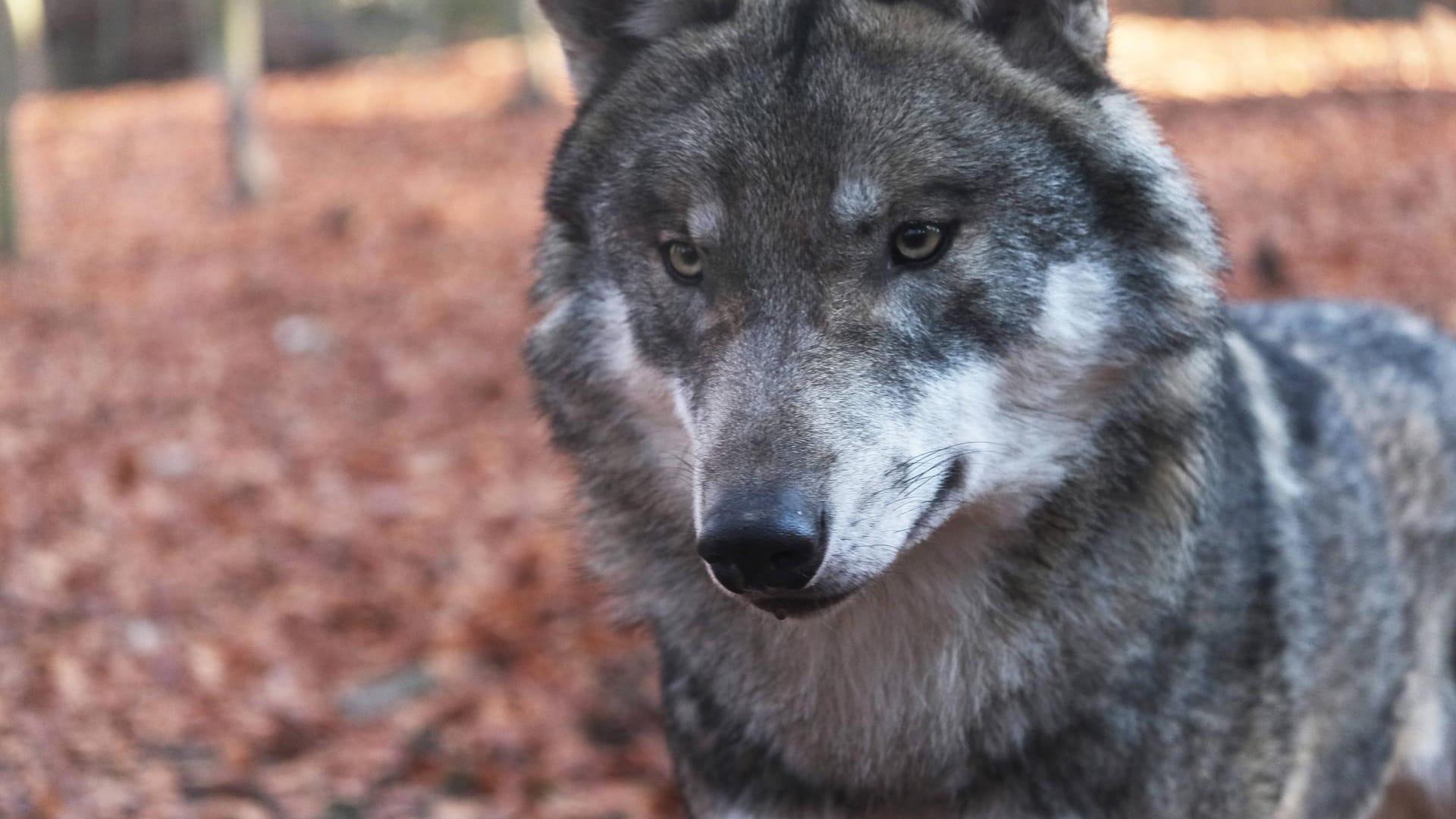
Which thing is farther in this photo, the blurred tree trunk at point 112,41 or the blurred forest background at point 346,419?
the blurred tree trunk at point 112,41

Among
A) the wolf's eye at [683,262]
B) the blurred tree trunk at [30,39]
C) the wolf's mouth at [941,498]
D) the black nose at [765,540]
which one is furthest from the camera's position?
the blurred tree trunk at [30,39]

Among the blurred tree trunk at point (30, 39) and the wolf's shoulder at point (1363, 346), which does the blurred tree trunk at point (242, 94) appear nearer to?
the blurred tree trunk at point (30, 39)

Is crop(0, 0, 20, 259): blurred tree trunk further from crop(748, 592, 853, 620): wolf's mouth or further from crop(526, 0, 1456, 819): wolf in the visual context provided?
crop(748, 592, 853, 620): wolf's mouth

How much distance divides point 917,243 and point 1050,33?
0.56 metres

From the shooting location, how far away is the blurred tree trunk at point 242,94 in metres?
12.1

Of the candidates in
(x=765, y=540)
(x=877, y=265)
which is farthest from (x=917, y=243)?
(x=765, y=540)

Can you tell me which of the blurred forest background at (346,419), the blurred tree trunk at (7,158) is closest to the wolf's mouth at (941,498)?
the blurred forest background at (346,419)

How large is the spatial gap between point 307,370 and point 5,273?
163 inches

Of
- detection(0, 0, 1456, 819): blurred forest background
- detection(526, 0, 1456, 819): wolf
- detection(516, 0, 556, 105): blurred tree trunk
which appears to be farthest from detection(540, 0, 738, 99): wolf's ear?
detection(516, 0, 556, 105): blurred tree trunk

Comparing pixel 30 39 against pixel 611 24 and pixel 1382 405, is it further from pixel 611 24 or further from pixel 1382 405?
pixel 1382 405

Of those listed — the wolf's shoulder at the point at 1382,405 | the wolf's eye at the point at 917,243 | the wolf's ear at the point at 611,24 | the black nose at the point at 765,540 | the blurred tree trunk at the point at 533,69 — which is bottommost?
the blurred tree trunk at the point at 533,69

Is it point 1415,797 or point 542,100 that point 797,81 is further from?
point 542,100

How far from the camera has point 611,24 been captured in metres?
3.09

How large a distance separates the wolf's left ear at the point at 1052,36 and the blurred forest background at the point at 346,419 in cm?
112
